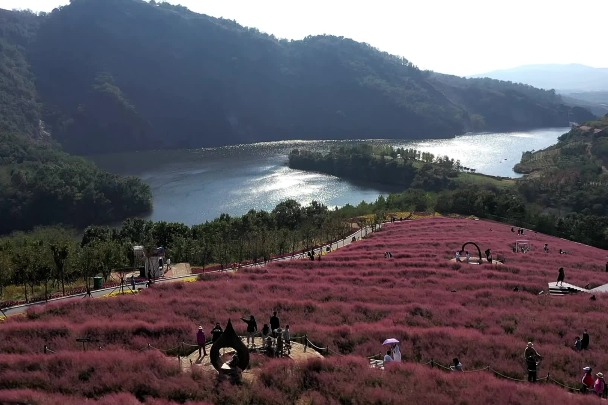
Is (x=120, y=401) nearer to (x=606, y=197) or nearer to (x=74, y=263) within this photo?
(x=74, y=263)

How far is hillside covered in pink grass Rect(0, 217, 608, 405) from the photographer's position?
739 inches

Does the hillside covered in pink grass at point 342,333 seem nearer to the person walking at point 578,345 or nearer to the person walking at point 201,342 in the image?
the person walking at point 578,345

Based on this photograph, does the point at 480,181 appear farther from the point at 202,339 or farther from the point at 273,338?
the point at 202,339

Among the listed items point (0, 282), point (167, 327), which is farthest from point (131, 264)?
point (167, 327)

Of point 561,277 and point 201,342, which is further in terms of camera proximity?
point 561,277

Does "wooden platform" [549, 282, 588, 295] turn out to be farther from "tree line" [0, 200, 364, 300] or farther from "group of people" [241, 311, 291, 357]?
"tree line" [0, 200, 364, 300]

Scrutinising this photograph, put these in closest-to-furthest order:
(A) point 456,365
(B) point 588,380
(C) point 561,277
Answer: (B) point 588,380 → (A) point 456,365 → (C) point 561,277

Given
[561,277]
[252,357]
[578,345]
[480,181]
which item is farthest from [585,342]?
[480,181]

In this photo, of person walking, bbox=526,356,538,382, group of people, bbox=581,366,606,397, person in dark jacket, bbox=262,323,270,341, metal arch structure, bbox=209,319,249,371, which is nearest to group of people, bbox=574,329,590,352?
group of people, bbox=581,366,606,397

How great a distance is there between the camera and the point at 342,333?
26.4m

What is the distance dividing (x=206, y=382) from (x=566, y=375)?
15.0 metres

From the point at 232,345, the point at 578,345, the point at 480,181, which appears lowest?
the point at 480,181

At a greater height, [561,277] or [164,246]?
[561,277]

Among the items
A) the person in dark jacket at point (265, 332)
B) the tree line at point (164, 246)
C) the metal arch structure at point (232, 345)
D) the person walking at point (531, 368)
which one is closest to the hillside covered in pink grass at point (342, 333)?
the person walking at point (531, 368)
